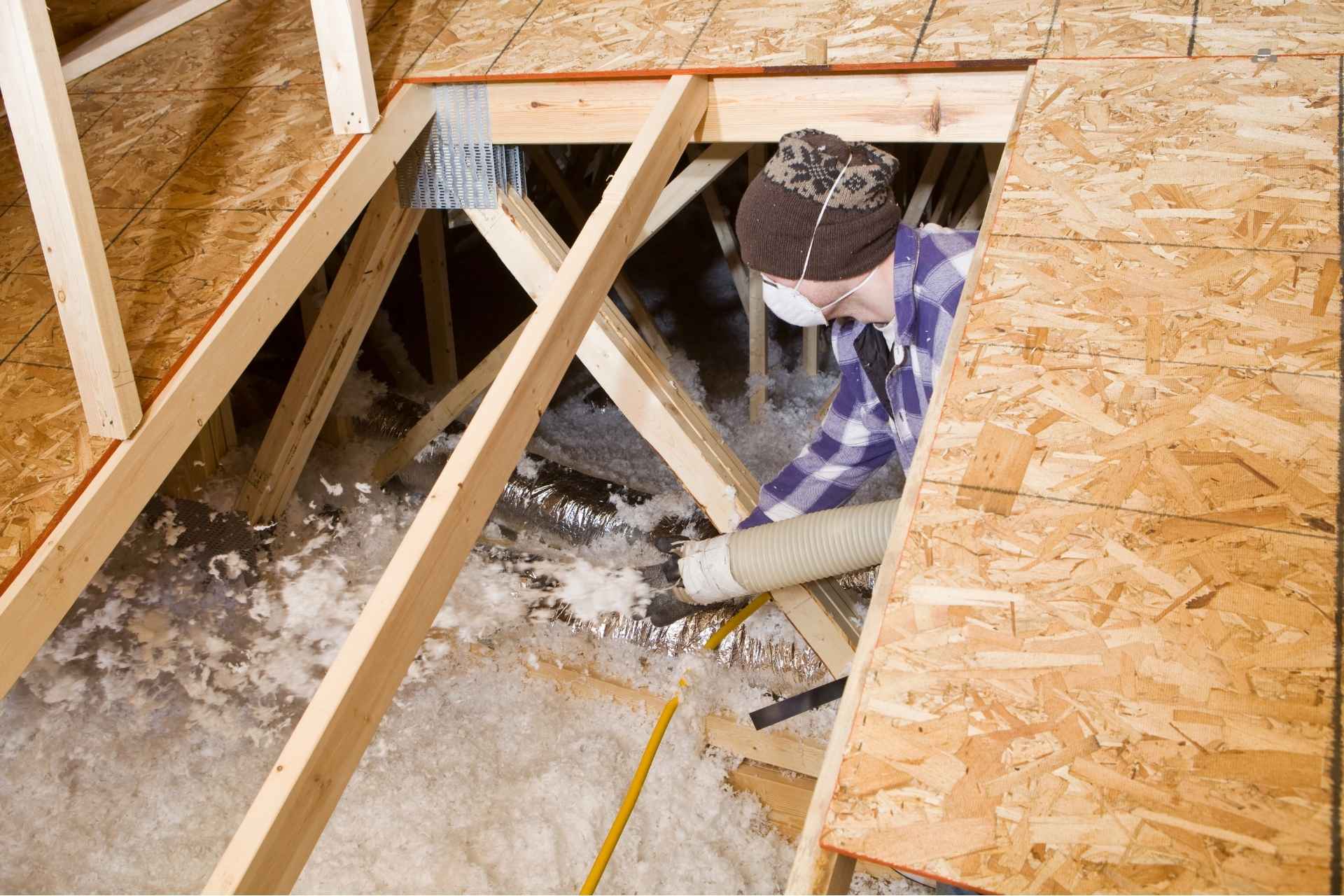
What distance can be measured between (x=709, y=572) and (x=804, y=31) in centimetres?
122

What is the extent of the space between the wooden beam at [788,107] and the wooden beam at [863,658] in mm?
647

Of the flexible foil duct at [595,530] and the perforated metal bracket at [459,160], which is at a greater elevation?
the perforated metal bracket at [459,160]

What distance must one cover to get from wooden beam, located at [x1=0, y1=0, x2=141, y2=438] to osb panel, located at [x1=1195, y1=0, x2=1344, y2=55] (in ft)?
6.52

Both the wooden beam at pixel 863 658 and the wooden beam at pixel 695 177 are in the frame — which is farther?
the wooden beam at pixel 695 177

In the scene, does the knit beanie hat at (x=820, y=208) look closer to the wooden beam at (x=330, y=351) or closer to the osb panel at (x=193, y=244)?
the osb panel at (x=193, y=244)

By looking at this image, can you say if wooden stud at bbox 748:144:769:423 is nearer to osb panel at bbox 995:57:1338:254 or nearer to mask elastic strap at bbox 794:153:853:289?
osb panel at bbox 995:57:1338:254

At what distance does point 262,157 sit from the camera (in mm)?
2285

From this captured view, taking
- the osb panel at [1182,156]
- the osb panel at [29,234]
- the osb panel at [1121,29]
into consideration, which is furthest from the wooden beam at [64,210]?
the osb panel at [1121,29]

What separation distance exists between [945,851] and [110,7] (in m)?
3.18

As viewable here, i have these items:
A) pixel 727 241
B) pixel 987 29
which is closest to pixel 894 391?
pixel 987 29

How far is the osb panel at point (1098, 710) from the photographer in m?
0.93

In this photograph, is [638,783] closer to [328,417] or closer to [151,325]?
[151,325]

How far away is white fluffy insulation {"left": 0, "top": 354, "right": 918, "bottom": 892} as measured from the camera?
232 cm

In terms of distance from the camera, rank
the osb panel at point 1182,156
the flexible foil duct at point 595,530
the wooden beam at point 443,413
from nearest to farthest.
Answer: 1. the osb panel at point 1182,156
2. the flexible foil duct at point 595,530
3. the wooden beam at point 443,413
